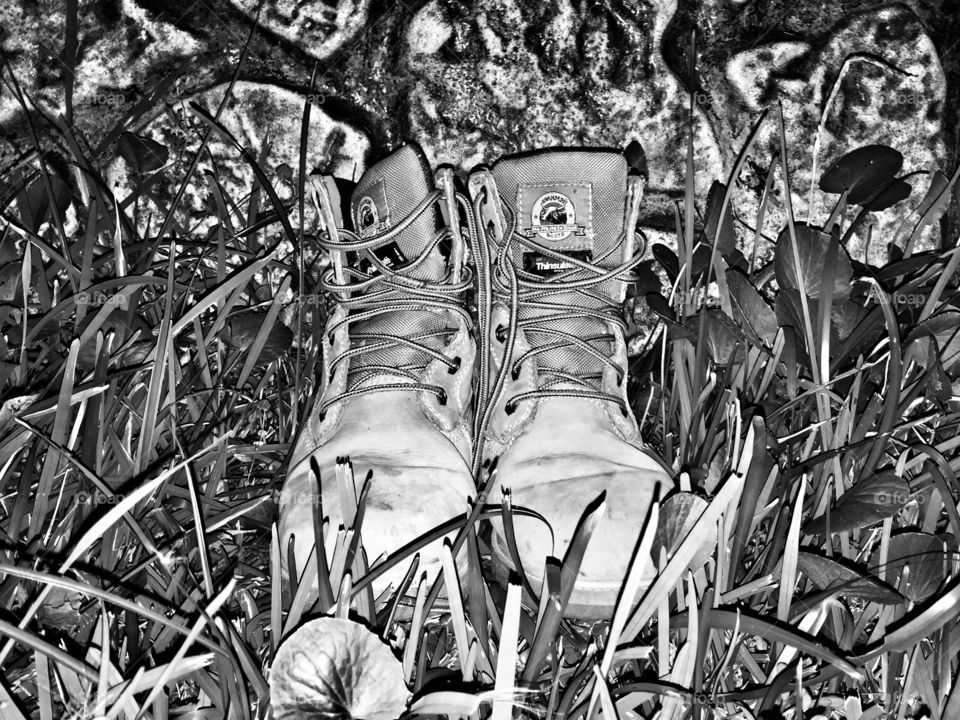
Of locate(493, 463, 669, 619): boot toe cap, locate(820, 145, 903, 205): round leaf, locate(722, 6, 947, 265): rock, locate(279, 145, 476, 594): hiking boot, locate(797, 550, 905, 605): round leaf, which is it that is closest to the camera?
locate(797, 550, 905, 605): round leaf

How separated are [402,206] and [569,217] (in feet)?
1.09

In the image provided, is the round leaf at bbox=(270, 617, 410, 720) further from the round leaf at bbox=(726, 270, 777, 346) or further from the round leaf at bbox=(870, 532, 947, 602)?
the round leaf at bbox=(726, 270, 777, 346)

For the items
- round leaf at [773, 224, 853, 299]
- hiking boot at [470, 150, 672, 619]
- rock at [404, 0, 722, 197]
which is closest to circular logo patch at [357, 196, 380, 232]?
hiking boot at [470, 150, 672, 619]

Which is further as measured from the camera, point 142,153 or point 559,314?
point 142,153

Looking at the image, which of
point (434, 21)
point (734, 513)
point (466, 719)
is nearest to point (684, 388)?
point (734, 513)

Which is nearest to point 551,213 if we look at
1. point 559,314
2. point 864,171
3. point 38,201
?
point 559,314

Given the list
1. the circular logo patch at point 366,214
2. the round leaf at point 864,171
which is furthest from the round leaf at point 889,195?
the circular logo patch at point 366,214

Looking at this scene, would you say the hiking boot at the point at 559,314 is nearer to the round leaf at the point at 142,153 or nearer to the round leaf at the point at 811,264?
the round leaf at the point at 811,264

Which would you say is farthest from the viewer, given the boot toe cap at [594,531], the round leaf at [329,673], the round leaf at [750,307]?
the round leaf at [750,307]

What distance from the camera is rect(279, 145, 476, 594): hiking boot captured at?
1.39 m

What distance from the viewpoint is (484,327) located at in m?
1.60

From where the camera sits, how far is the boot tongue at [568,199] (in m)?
1.60

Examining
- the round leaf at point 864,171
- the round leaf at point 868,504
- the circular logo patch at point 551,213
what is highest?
the round leaf at point 864,171

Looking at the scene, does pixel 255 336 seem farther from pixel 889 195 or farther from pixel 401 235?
pixel 889 195
